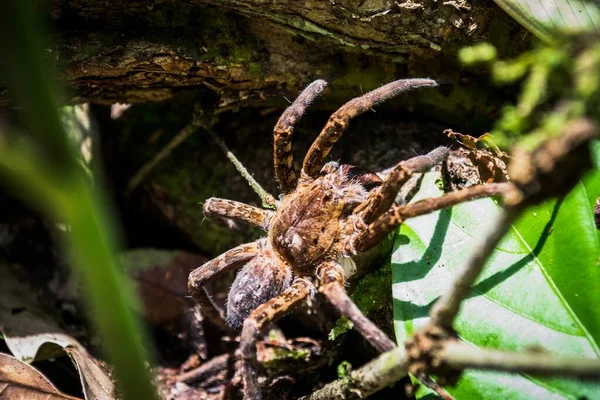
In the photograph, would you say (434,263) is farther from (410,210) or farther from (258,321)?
(258,321)

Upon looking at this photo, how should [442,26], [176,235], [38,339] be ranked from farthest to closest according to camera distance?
[176,235], [38,339], [442,26]

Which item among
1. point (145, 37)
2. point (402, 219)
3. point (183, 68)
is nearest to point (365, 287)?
point (402, 219)

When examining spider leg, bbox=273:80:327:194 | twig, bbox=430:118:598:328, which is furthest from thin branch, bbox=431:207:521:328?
spider leg, bbox=273:80:327:194

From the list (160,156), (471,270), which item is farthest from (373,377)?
(160,156)

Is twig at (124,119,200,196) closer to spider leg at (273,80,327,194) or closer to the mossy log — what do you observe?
the mossy log

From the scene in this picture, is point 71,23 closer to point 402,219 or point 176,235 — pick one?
point 176,235

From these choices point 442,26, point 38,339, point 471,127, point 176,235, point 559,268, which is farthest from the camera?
point 176,235

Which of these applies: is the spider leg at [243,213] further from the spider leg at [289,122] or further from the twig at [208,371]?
the twig at [208,371]

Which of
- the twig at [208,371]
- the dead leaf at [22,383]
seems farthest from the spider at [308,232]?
the dead leaf at [22,383]
